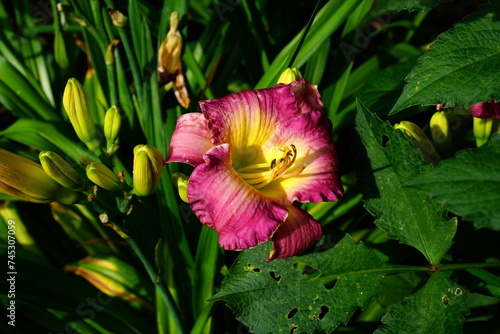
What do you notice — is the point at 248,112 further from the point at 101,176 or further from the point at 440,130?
the point at 440,130

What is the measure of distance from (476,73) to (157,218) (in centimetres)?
89

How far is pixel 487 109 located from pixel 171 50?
0.82m

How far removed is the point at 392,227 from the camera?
86 cm

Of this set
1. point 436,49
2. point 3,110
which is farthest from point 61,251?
point 436,49

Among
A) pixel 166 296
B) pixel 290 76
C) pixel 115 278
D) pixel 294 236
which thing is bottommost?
pixel 115 278

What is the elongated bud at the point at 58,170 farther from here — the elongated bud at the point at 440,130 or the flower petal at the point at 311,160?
the elongated bud at the point at 440,130

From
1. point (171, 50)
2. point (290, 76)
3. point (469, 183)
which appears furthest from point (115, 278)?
point (469, 183)

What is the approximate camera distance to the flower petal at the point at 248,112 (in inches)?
34.1

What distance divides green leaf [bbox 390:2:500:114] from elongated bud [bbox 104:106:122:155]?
57cm

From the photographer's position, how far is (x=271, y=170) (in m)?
0.87

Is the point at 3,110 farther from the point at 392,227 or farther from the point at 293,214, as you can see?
the point at 392,227

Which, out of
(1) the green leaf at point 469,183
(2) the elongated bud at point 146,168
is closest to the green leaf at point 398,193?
(1) the green leaf at point 469,183

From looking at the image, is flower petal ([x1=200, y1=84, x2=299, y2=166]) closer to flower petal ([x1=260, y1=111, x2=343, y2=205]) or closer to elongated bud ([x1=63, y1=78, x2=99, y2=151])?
flower petal ([x1=260, y1=111, x2=343, y2=205])

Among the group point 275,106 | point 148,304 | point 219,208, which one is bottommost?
point 148,304
